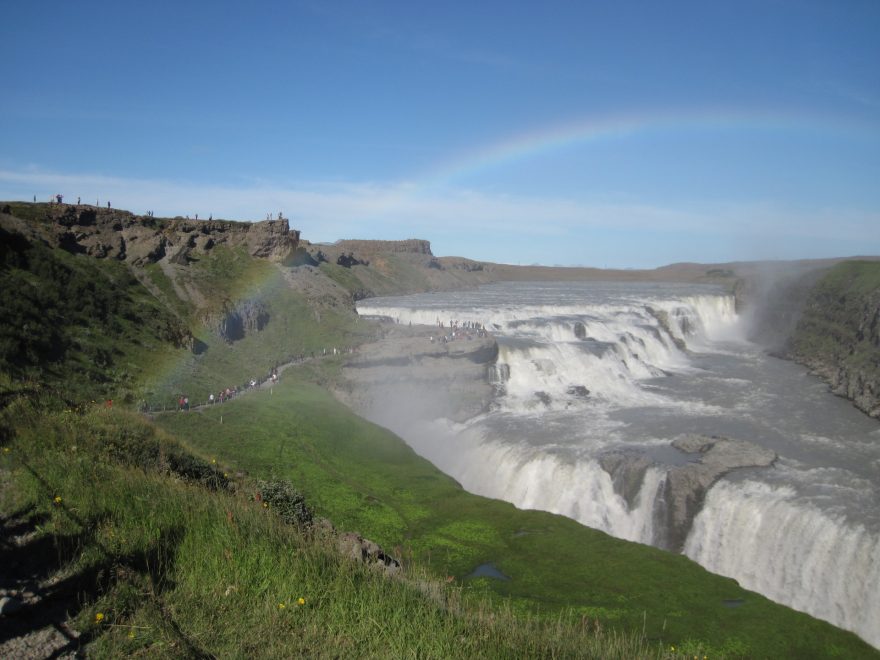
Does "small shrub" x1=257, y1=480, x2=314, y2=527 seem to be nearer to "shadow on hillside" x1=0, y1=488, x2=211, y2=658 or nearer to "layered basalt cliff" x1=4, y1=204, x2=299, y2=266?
"shadow on hillside" x1=0, y1=488, x2=211, y2=658

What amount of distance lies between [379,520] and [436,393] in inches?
816

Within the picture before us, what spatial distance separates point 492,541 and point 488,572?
2328 mm

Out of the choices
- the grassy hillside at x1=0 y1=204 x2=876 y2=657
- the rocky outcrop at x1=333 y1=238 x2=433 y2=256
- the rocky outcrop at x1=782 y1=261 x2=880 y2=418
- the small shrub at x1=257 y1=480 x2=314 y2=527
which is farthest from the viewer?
the rocky outcrop at x1=333 y1=238 x2=433 y2=256

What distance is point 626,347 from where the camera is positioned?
53125 mm

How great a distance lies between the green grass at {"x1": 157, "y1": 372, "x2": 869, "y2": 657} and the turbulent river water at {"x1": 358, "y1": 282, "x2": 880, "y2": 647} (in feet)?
13.6

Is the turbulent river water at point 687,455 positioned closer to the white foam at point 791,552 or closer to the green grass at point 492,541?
the white foam at point 791,552

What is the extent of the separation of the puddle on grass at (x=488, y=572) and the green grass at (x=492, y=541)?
0.59 ft

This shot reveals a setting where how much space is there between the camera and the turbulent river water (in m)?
20.9

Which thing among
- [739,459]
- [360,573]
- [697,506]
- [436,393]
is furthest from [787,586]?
[436,393]

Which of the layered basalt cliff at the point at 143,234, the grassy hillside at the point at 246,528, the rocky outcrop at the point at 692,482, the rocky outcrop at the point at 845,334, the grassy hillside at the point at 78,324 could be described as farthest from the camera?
the layered basalt cliff at the point at 143,234

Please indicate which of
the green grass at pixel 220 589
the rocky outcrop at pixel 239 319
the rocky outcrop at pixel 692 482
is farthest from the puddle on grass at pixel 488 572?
the rocky outcrop at pixel 239 319

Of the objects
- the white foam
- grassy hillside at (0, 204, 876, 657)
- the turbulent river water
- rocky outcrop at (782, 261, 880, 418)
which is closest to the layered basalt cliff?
grassy hillside at (0, 204, 876, 657)

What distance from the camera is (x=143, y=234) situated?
173 feet

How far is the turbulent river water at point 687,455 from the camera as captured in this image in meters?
20.9
